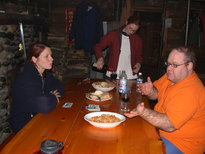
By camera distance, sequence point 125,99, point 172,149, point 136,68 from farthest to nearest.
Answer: point 136,68
point 125,99
point 172,149

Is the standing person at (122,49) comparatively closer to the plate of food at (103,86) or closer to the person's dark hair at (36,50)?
the plate of food at (103,86)

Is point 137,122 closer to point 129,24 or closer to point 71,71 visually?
point 129,24

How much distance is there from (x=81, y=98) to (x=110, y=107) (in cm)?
39

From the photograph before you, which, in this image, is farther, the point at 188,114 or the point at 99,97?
the point at 99,97

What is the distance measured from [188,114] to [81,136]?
79 cm

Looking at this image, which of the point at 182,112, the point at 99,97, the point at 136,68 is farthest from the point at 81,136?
the point at 136,68

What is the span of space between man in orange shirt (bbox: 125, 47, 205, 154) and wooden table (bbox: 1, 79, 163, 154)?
133 mm

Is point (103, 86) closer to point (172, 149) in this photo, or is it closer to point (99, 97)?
point (99, 97)

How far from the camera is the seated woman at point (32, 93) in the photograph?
2.17 metres

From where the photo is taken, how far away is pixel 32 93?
2.24 m

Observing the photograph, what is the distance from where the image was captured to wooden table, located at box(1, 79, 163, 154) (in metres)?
1.49

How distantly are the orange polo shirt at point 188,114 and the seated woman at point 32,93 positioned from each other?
1069mm

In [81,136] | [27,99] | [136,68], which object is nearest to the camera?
[81,136]

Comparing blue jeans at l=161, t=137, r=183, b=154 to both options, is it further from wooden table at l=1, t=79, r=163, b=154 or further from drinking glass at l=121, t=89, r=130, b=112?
drinking glass at l=121, t=89, r=130, b=112
